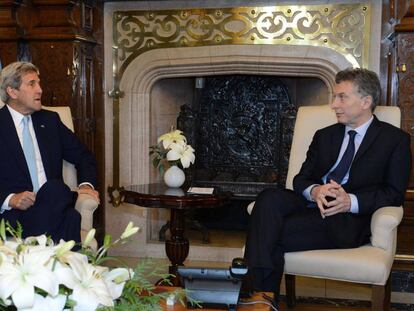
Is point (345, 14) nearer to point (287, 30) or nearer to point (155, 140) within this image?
point (287, 30)

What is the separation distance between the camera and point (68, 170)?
3375mm

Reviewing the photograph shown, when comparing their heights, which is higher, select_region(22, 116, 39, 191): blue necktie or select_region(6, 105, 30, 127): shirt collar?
select_region(6, 105, 30, 127): shirt collar

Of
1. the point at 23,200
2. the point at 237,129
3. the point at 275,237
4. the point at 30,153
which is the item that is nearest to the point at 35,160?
the point at 30,153

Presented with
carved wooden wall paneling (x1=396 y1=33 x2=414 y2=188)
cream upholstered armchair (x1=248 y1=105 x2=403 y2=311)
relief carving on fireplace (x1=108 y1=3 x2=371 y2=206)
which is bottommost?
cream upholstered armchair (x1=248 y1=105 x2=403 y2=311)

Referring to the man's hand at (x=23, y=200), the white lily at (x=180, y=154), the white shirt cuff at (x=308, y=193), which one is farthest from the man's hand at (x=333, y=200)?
the man's hand at (x=23, y=200)

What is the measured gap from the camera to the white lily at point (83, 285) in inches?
37.5

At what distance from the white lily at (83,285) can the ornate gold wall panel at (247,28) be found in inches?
124

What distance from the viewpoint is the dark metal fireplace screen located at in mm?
4547

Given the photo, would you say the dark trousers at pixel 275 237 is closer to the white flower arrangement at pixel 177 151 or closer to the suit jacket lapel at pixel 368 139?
the suit jacket lapel at pixel 368 139

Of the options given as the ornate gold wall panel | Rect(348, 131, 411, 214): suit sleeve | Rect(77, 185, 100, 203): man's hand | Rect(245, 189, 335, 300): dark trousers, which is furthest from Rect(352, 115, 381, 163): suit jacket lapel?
Rect(77, 185, 100, 203): man's hand

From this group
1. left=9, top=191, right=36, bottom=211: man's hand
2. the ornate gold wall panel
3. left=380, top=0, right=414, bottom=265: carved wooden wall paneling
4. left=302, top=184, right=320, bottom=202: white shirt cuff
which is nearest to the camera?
left=9, top=191, right=36, bottom=211: man's hand

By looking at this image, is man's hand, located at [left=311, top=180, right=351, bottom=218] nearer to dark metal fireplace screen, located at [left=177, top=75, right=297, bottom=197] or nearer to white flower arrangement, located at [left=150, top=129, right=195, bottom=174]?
white flower arrangement, located at [left=150, top=129, right=195, bottom=174]

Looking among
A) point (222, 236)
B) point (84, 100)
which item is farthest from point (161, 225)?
point (84, 100)

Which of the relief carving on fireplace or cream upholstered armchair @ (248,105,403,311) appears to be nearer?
cream upholstered armchair @ (248,105,403,311)
